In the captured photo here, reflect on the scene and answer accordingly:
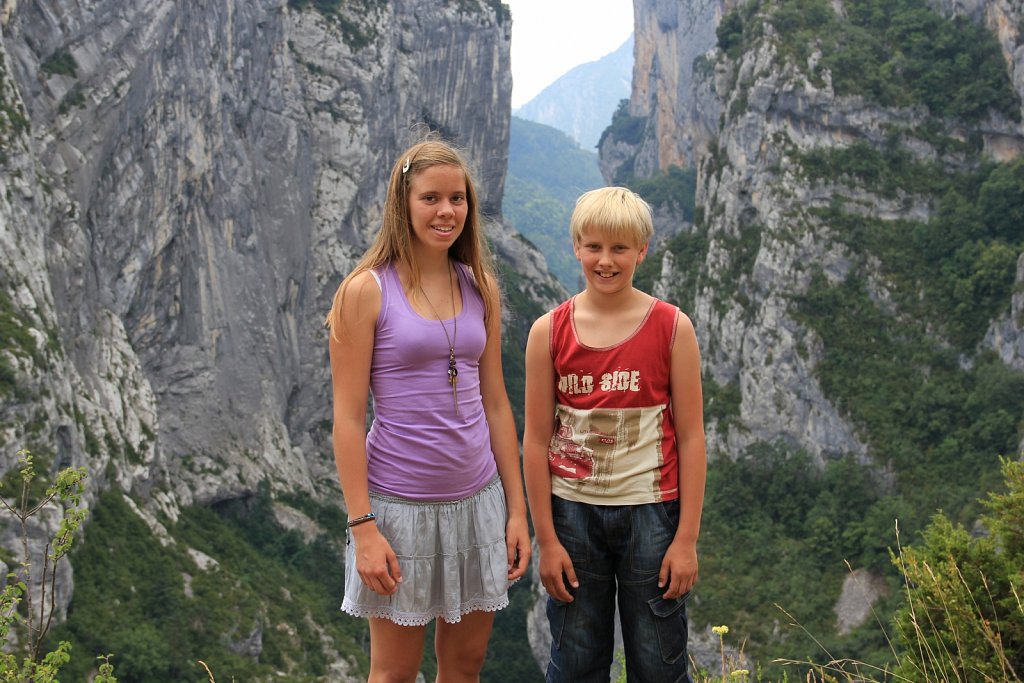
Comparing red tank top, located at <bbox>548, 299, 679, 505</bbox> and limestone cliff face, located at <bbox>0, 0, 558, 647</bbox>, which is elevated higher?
red tank top, located at <bbox>548, 299, 679, 505</bbox>

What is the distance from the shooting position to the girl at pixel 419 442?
432cm

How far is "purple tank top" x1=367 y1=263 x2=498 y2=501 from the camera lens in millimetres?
4383

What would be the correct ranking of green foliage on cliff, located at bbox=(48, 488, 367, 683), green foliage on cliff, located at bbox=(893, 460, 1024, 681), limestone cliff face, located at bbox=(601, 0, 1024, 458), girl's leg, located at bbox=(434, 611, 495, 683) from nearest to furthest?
girl's leg, located at bbox=(434, 611, 495, 683), green foliage on cliff, located at bbox=(893, 460, 1024, 681), green foliage on cliff, located at bbox=(48, 488, 367, 683), limestone cliff face, located at bbox=(601, 0, 1024, 458)

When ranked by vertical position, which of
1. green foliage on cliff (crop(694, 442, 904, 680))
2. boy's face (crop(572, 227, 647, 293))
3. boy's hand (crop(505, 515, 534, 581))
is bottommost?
green foliage on cliff (crop(694, 442, 904, 680))

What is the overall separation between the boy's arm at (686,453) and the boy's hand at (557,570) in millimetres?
425

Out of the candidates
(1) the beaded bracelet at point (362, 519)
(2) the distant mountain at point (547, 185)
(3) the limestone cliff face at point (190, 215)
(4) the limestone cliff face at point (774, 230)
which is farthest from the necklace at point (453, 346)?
(2) the distant mountain at point (547, 185)

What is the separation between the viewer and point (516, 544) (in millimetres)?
4719

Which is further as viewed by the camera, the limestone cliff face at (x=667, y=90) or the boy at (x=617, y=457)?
the limestone cliff face at (x=667, y=90)

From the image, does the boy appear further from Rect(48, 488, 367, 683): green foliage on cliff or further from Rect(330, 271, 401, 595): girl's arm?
Rect(48, 488, 367, 683): green foliage on cliff

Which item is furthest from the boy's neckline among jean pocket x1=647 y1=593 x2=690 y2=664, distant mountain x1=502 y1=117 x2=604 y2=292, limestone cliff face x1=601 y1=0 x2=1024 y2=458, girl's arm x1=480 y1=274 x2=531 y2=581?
distant mountain x1=502 y1=117 x2=604 y2=292

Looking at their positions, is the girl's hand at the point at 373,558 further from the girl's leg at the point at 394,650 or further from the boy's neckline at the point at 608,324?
the boy's neckline at the point at 608,324

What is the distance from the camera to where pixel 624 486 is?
14.7 ft

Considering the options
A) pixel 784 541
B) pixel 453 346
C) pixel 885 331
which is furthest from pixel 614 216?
pixel 885 331

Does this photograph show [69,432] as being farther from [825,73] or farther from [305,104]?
[825,73]
